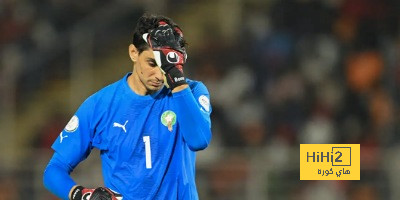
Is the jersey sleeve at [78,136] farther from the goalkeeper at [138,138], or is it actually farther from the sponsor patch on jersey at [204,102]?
the sponsor patch on jersey at [204,102]

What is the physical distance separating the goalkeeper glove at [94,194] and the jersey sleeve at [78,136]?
20 centimetres

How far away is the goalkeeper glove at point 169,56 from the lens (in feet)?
14.1

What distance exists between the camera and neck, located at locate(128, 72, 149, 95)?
4699mm

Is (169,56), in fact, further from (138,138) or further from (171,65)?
(138,138)

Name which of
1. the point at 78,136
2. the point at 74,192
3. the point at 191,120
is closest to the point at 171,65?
the point at 191,120

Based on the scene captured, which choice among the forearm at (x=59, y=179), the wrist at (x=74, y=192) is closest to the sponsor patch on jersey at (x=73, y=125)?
the forearm at (x=59, y=179)

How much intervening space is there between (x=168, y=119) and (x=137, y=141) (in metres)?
0.19

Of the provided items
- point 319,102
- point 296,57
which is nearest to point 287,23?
point 296,57

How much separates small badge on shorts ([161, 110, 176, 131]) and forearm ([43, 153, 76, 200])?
56 cm

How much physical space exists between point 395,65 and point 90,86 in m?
3.64

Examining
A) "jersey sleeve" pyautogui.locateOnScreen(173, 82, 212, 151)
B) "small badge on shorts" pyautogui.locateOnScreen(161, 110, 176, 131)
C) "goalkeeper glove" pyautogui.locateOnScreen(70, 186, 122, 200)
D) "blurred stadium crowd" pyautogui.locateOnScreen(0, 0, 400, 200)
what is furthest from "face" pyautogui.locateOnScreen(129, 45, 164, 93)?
"blurred stadium crowd" pyautogui.locateOnScreen(0, 0, 400, 200)

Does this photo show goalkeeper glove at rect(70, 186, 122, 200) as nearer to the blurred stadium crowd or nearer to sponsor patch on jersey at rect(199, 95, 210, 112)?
sponsor patch on jersey at rect(199, 95, 210, 112)

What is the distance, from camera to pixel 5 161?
10164mm

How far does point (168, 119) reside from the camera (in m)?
4.62
